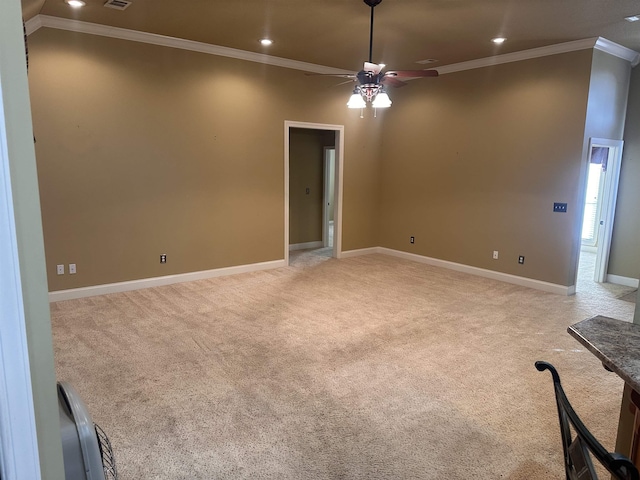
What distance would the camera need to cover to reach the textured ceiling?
3.91 metres

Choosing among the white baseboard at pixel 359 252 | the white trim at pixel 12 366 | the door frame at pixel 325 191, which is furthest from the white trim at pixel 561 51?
the white trim at pixel 12 366

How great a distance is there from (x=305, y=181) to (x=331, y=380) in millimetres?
5203

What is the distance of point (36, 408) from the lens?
813 mm

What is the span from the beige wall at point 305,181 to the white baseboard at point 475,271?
1115 millimetres

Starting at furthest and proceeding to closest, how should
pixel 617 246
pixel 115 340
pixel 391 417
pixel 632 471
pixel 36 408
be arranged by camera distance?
pixel 617 246
pixel 115 340
pixel 391 417
pixel 632 471
pixel 36 408

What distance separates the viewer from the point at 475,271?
6402 mm

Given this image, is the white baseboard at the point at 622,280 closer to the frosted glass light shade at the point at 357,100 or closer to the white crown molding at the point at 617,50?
the white crown molding at the point at 617,50

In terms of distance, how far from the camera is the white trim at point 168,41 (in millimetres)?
4504

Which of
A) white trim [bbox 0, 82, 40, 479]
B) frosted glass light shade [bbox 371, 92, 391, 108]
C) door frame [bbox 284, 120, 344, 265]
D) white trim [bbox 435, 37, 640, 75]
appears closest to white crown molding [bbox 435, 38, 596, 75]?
white trim [bbox 435, 37, 640, 75]

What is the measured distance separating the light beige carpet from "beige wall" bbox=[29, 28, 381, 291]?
27.8 inches

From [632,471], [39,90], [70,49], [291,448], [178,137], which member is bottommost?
[291,448]

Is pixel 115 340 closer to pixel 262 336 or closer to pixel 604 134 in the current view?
pixel 262 336

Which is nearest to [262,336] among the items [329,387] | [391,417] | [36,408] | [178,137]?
[329,387]

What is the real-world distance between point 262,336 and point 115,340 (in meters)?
1.33
